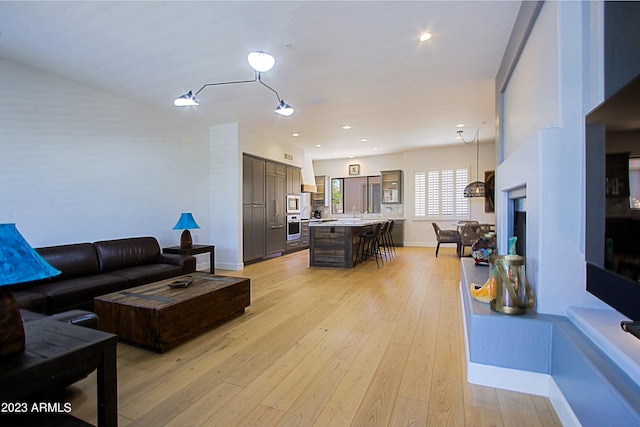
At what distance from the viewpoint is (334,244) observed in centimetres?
596

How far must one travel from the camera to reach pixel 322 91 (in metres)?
4.31

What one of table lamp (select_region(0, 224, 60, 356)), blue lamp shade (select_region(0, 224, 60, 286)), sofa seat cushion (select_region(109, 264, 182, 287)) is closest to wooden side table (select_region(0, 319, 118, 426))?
table lamp (select_region(0, 224, 60, 356))

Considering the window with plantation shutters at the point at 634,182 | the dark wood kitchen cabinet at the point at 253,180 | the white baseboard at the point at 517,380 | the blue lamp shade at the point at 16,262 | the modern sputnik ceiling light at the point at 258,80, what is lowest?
the white baseboard at the point at 517,380

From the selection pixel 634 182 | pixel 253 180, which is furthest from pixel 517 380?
pixel 253 180

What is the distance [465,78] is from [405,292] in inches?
119

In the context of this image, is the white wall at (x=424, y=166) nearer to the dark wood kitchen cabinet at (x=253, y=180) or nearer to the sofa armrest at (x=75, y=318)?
the dark wood kitchen cabinet at (x=253, y=180)

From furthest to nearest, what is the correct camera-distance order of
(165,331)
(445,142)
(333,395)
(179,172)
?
(445,142)
(179,172)
(165,331)
(333,395)

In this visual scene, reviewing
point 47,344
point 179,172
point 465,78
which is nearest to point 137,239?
point 179,172

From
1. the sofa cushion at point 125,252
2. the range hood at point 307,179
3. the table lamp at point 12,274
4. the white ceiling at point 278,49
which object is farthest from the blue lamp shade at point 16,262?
the range hood at point 307,179

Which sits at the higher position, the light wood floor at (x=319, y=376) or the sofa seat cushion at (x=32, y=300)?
the sofa seat cushion at (x=32, y=300)

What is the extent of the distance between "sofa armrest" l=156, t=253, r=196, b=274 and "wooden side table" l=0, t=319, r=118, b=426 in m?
2.63

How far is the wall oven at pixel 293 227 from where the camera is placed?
7.74 meters

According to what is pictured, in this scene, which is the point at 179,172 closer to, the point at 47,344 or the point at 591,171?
the point at 47,344

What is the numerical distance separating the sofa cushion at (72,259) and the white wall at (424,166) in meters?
7.82
